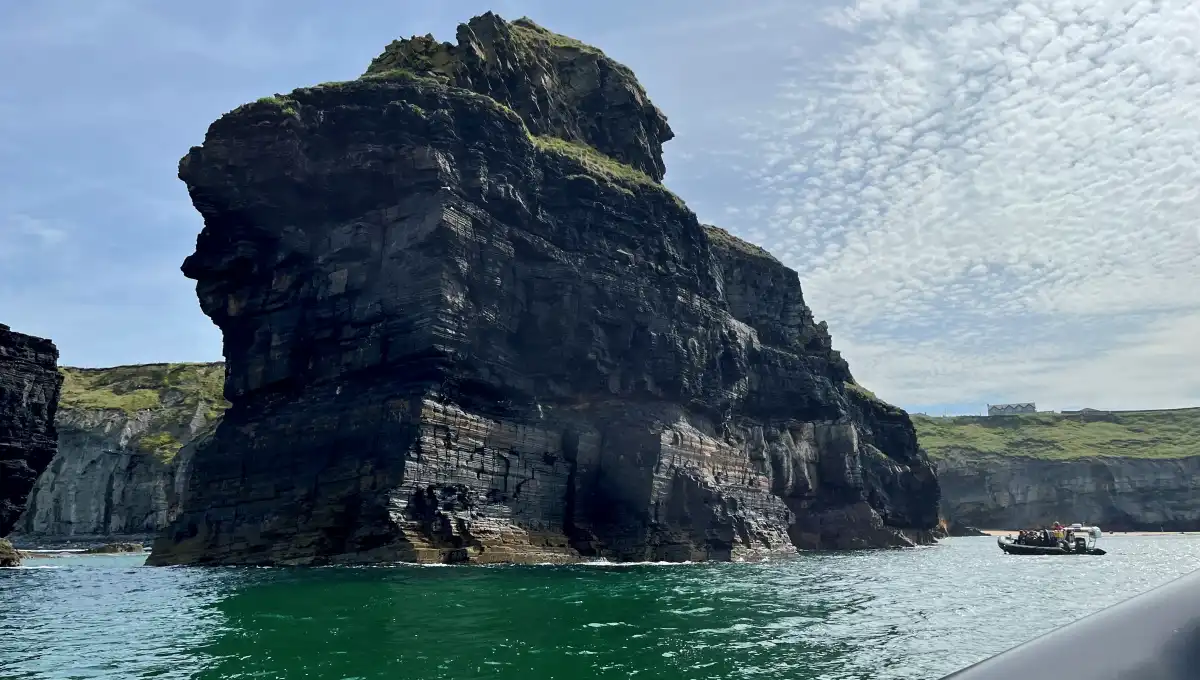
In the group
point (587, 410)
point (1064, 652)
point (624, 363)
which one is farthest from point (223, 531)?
point (1064, 652)

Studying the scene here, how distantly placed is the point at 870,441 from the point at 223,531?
10261cm

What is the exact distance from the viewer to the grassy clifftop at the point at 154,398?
535ft

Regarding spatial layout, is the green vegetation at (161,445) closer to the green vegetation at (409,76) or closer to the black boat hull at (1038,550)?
the green vegetation at (409,76)

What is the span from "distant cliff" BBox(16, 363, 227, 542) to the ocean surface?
359 feet

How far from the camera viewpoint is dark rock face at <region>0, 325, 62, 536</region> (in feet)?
241

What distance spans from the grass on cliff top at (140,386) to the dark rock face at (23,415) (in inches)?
3831

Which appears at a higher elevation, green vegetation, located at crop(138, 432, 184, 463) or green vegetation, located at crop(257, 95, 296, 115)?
green vegetation, located at crop(257, 95, 296, 115)

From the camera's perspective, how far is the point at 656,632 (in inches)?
1168

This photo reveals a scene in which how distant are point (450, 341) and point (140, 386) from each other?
143 m

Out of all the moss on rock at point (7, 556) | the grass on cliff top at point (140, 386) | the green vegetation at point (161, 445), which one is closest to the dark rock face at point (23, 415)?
the moss on rock at point (7, 556)

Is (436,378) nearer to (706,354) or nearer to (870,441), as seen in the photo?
(706,354)

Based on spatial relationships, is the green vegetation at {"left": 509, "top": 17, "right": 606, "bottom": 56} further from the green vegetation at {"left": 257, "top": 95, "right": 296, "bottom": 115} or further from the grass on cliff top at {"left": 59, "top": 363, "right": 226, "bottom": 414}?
the grass on cliff top at {"left": 59, "top": 363, "right": 226, "bottom": 414}

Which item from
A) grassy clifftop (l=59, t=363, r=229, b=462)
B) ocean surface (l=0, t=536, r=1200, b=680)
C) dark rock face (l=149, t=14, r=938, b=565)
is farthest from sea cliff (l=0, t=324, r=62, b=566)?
grassy clifftop (l=59, t=363, r=229, b=462)

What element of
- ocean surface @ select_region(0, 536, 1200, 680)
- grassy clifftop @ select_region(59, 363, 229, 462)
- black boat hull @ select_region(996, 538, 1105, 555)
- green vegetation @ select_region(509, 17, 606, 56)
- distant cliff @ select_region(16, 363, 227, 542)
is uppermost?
green vegetation @ select_region(509, 17, 606, 56)
